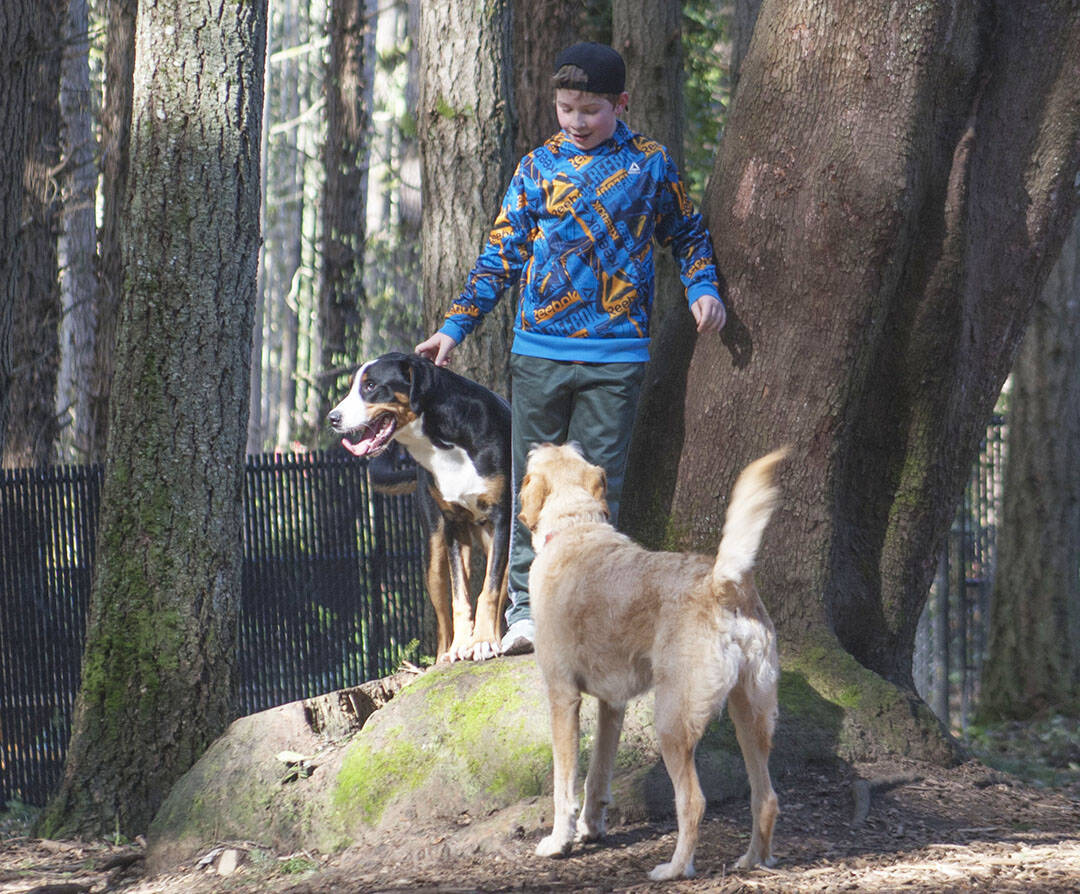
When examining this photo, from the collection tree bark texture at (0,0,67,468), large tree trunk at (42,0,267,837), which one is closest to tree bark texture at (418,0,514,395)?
large tree trunk at (42,0,267,837)

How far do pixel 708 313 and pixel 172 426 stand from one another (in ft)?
10.2

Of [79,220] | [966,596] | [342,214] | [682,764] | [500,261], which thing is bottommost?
[966,596]

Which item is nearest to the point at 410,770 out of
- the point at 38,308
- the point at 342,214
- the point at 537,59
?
the point at 537,59

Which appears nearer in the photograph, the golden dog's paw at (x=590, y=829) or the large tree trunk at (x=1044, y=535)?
the golden dog's paw at (x=590, y=829)

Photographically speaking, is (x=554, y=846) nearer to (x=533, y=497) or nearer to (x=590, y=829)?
(x=590, y=829)

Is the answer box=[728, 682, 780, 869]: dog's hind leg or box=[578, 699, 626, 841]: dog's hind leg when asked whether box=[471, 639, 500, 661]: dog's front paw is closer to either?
box=[578, 699, 626, 841]: dog's hind leg

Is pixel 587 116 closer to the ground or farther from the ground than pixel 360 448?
farther from the ground

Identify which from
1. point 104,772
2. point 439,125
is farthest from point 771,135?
point 104,772

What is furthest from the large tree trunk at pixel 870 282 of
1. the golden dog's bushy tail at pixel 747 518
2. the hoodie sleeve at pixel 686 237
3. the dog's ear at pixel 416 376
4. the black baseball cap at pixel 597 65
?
the golden dog's bushy tail at pixel 747 518

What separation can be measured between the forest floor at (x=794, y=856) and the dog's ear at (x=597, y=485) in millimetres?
1399

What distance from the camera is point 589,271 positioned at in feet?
17.5

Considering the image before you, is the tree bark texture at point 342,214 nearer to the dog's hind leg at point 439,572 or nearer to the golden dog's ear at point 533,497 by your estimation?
the dog's hind leg at point 439,572

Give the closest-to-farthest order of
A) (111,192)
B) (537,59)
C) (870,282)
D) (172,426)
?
(870,282) → (172,426) → (537,59) → (111,192)

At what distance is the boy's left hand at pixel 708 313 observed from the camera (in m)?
5.34
